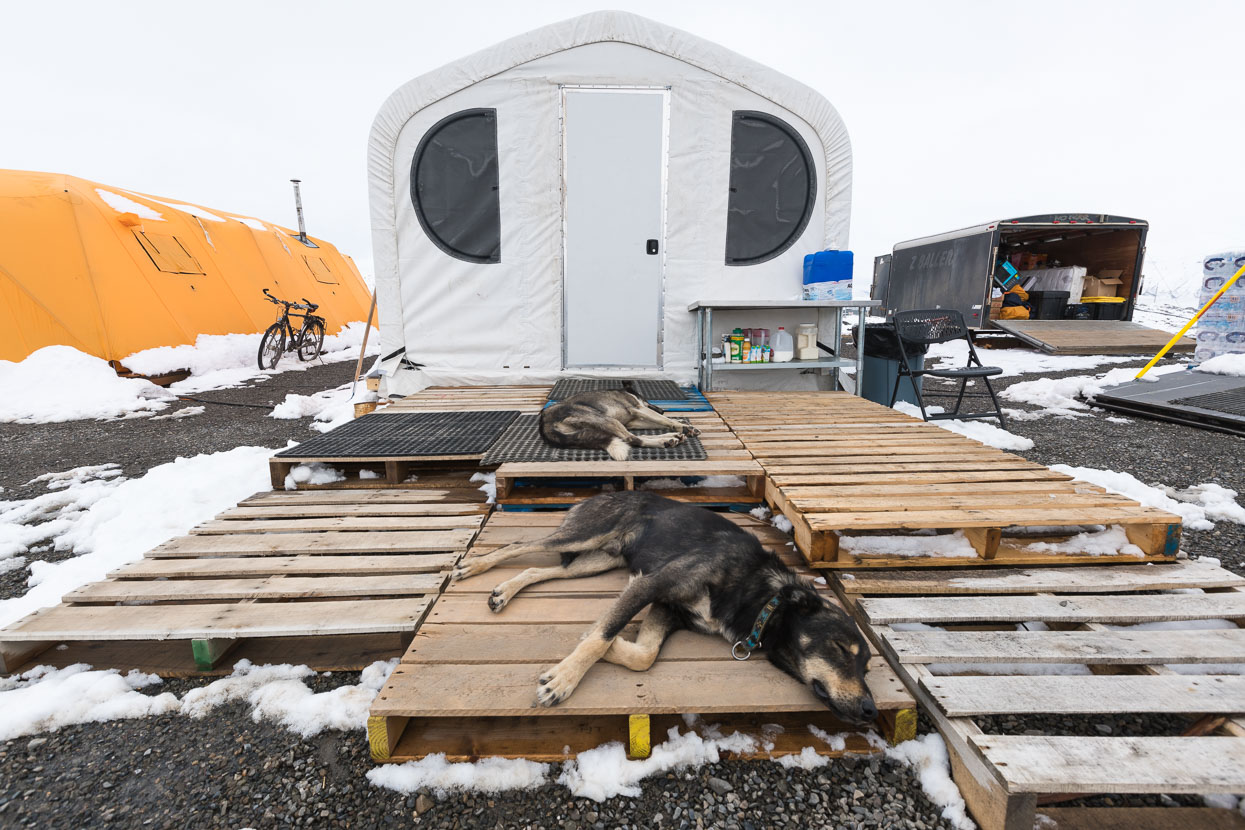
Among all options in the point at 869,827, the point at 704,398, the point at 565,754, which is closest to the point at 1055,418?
the point at 704,398

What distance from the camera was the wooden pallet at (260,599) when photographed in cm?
225

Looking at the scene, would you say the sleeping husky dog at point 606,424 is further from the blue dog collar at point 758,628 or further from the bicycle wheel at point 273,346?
the bicycle wheel at point 273,346

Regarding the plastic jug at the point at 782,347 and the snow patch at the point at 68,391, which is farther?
the snow patch at the point at 68,391

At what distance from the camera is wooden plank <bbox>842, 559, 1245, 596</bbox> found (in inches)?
96.9

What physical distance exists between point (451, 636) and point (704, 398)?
166 inches

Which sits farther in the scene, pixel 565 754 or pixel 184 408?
pixel 184 408

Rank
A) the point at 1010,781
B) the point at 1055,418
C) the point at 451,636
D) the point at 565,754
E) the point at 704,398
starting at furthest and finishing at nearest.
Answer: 1. the point at 1055,418
2. the point at 704,398
3. the point at 451,636
4. the point at 565,754
5. the point at 1010,781

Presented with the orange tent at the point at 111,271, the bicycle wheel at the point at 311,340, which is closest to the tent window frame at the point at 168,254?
the orange tent at the point at 111,271

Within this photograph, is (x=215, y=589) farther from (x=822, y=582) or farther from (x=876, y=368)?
(x=876, y=368)

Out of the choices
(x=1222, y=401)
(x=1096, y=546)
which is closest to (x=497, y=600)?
(x=1096, y=546)

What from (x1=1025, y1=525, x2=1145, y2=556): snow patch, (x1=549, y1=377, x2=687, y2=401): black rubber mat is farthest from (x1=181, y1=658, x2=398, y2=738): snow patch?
(x1=549, y1=377, x2=687, y2=401): black rubber mat

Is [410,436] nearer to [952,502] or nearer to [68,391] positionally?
[952,502]

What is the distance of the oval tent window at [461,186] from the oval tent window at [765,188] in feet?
9.47

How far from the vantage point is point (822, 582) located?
2.61 m
